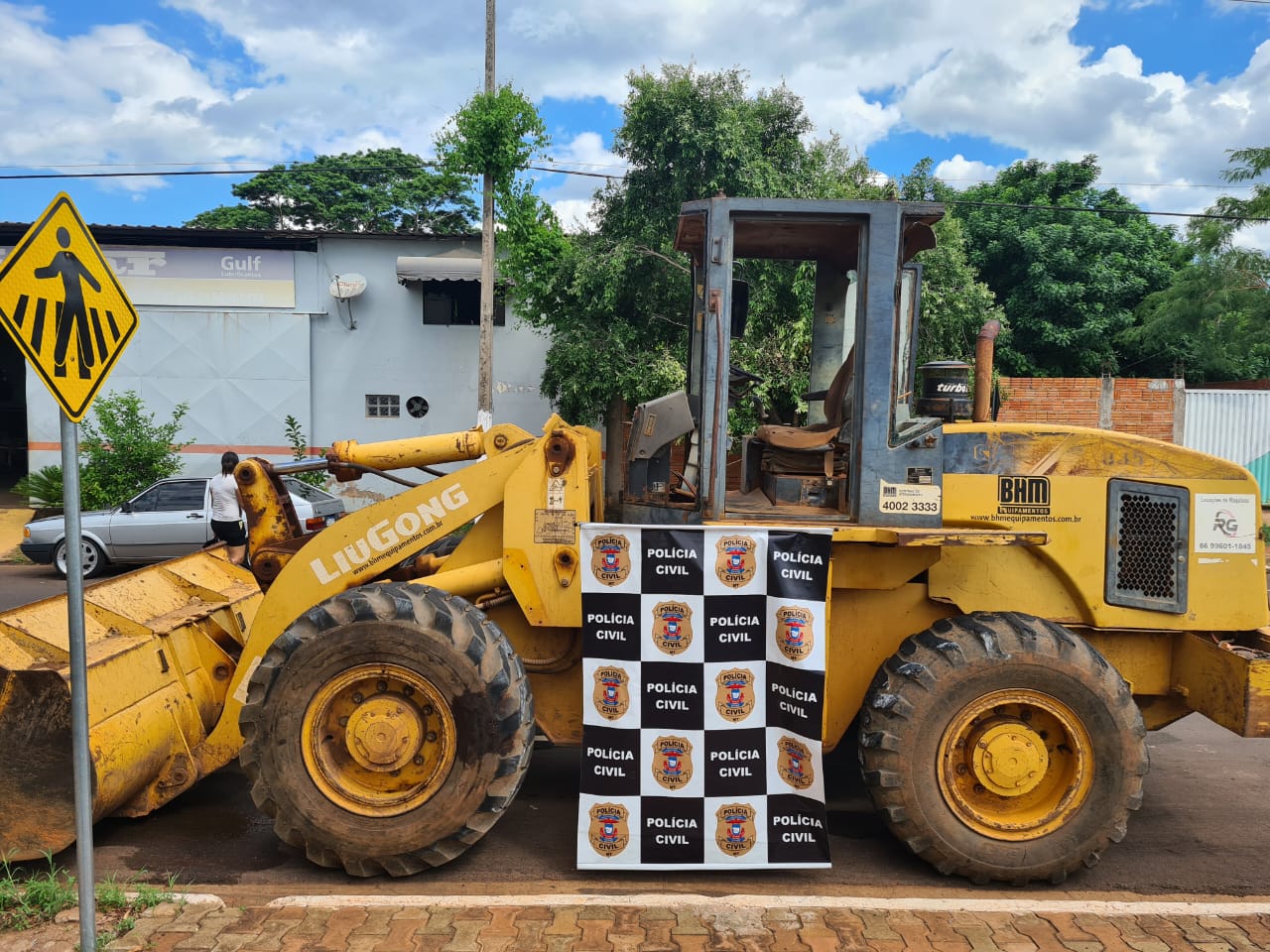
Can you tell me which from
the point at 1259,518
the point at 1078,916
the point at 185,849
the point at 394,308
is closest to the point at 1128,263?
the point at 394,308

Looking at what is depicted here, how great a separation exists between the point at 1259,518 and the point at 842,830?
2491 mm

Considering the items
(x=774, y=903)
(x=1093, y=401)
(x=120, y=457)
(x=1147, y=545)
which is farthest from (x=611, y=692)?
(x=1093, y=401)

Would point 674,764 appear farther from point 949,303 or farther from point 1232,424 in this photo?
point 1232,424

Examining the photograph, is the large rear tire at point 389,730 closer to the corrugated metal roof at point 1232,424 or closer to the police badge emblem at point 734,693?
the police badge emblem at point 734,693

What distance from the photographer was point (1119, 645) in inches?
172

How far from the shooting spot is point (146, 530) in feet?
39.0

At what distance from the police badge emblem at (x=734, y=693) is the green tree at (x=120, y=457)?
12797 mm

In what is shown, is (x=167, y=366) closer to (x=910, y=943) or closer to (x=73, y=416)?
(x=73, y=416)

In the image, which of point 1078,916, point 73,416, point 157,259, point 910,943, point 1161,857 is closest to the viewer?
point 73,416

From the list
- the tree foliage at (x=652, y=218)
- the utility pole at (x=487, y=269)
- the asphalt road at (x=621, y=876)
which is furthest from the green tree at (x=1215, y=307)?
the asphalt road at (x=621, y=876)

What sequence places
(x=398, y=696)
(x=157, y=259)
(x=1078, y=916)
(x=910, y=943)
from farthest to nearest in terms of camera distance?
1. (x=157, y=259)
2. (x=398, y=696)
3. (x=1078, y=916)
4. (x=910, y=943)

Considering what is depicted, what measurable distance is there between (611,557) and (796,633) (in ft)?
2.85

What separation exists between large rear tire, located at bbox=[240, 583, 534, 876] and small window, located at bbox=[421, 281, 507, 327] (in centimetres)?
1465

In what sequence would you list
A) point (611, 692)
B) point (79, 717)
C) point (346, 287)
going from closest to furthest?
point (79, 717), point (611, 692), point (346, 287)
